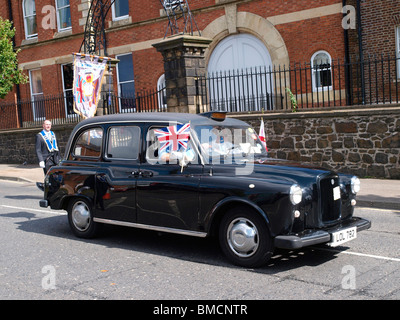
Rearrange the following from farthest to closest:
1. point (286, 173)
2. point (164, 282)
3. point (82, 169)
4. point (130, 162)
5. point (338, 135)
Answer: point (338, 135) → point (82, 169) → point (130, 162) → point (286, 173) → point (164, 282)

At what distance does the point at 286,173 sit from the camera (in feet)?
19.7

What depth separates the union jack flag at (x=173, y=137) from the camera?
661cm

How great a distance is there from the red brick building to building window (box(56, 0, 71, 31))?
0.15ft

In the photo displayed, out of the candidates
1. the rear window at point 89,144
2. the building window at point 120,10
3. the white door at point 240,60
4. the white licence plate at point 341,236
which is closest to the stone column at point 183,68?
the white door at point 240,60

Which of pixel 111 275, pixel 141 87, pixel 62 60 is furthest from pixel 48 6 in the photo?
pixel 111 275

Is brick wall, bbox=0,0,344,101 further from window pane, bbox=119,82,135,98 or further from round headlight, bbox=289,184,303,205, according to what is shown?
round headlight, bbox=289,184,303,205

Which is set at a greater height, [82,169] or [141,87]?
[141,87]

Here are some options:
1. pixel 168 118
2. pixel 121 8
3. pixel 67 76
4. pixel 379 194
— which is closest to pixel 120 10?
pixel 121 8

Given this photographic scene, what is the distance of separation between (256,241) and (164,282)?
1138 mm

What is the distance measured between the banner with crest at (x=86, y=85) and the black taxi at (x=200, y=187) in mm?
5781

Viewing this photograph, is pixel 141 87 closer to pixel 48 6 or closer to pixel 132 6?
pixel 132 6

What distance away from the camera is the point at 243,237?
5898 mm

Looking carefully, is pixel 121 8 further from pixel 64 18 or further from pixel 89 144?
pixel 89 144

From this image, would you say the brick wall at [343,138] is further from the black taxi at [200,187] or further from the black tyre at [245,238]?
the black tyre at [245,238]
